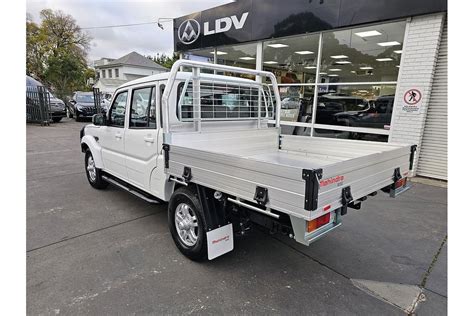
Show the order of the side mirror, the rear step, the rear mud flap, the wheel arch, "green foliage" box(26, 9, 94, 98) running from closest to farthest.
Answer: the rear mud flap
the rear step
the side mirror
the wheel arch
"green foliage" box(26, 9, 94, 98)

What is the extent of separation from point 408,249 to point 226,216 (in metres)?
2.33

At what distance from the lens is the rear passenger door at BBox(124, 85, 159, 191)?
3350 millimetres

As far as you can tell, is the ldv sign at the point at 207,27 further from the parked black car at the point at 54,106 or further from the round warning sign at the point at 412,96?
the parked black car at the point at 54,106

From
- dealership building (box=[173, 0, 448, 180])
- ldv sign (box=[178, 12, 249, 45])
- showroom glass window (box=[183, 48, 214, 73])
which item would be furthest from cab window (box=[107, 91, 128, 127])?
showroom glass window (box=[183, 48, 214, 73])

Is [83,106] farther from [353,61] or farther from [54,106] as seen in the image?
[353,61]

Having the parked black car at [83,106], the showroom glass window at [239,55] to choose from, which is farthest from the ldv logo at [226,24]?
the parked black car at [83,106]

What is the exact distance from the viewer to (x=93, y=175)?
5289 millimetres

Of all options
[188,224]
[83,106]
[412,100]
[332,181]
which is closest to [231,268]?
[188,224]

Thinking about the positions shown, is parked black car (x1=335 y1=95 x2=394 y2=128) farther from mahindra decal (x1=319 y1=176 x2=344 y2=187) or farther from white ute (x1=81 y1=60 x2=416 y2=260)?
mahindra decal (x1=319 y1=176 x2=344 y2=187)

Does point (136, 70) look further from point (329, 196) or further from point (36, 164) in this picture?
point (329, 196)

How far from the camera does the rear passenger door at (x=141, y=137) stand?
3.35 meters

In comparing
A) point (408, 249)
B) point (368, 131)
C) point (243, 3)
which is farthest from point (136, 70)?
point (408, 249)

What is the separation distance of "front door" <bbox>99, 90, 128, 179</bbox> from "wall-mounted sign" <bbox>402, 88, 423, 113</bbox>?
19.2 ft

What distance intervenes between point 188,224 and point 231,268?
64 cm
